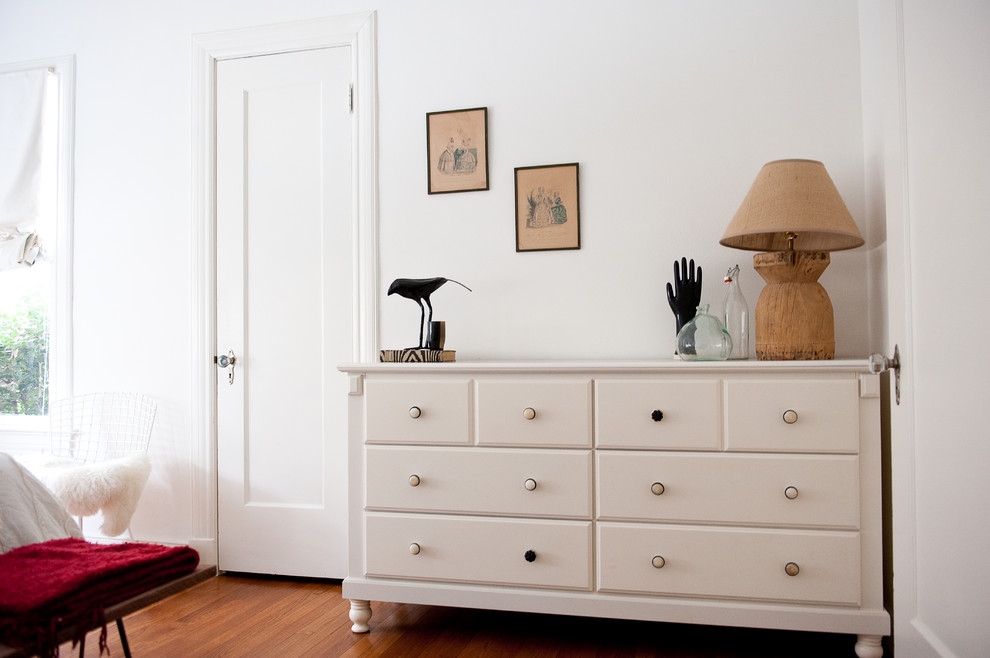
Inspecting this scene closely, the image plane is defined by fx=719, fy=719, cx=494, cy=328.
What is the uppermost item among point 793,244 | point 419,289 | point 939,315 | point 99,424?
point 793,244

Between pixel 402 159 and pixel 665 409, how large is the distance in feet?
4.62

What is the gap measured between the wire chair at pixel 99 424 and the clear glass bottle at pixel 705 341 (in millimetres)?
Answer: 2142

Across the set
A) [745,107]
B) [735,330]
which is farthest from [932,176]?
[745,107]

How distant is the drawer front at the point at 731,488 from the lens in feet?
6.41

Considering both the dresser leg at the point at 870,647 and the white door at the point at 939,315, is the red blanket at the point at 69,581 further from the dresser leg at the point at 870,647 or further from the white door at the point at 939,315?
the dresser leg at the point at 870,647

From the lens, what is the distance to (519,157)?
8.71 feet

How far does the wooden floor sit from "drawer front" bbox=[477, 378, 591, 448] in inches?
24.2

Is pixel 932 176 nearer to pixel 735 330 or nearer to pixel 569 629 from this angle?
pixel 735 330

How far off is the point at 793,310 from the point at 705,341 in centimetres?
27

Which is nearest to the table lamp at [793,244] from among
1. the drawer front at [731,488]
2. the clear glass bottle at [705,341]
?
the clear glass bottle at [705,341]

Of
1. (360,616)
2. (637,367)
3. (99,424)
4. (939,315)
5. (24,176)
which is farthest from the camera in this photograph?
(24,176)

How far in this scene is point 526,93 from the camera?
2.65m

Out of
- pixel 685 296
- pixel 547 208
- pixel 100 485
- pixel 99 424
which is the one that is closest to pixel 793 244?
pixel 685 296

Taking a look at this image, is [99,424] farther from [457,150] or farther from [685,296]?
[685,296]
